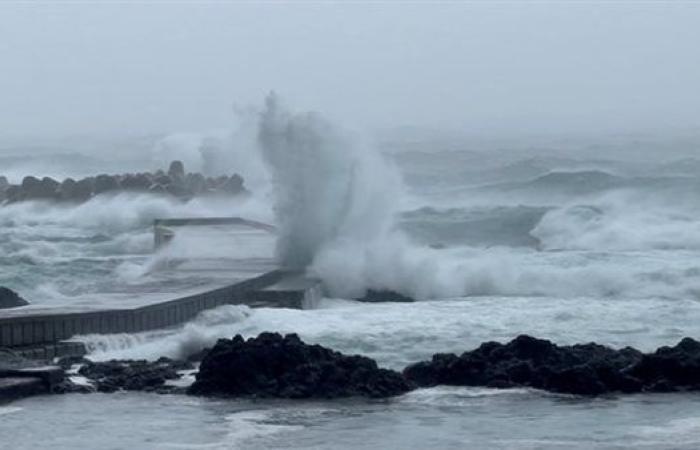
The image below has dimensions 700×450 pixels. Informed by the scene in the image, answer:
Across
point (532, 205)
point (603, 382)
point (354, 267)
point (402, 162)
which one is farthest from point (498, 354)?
point (402, 162)

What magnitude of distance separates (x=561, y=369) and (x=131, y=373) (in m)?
4.39

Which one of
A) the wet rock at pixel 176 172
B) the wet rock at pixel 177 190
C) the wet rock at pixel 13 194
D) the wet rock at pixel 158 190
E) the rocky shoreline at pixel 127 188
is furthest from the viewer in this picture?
the wet rock at pixel 176 172

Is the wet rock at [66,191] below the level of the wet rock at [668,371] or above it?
above

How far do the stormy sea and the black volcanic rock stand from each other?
1.03 ft

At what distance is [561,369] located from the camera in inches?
736

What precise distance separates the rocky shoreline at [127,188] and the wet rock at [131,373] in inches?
1049

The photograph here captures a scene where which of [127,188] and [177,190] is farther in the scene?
[127,188]

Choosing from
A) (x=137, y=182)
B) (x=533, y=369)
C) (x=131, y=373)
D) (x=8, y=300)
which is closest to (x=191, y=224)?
(x=137, y=182)

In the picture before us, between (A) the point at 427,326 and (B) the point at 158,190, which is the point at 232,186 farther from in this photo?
(A) the point at 427,326

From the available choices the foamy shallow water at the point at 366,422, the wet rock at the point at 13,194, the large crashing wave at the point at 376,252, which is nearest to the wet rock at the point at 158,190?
the wet rock at the point at 13,194

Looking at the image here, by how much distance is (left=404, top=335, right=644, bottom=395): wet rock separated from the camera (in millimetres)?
18266

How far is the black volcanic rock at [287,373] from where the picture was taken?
18.3m

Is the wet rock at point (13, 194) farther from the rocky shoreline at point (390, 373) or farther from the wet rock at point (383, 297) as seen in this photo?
the rocky shoreline at point (390, 373)

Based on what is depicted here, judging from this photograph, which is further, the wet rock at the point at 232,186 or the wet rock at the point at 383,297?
the wet rock at the point at 232,186
